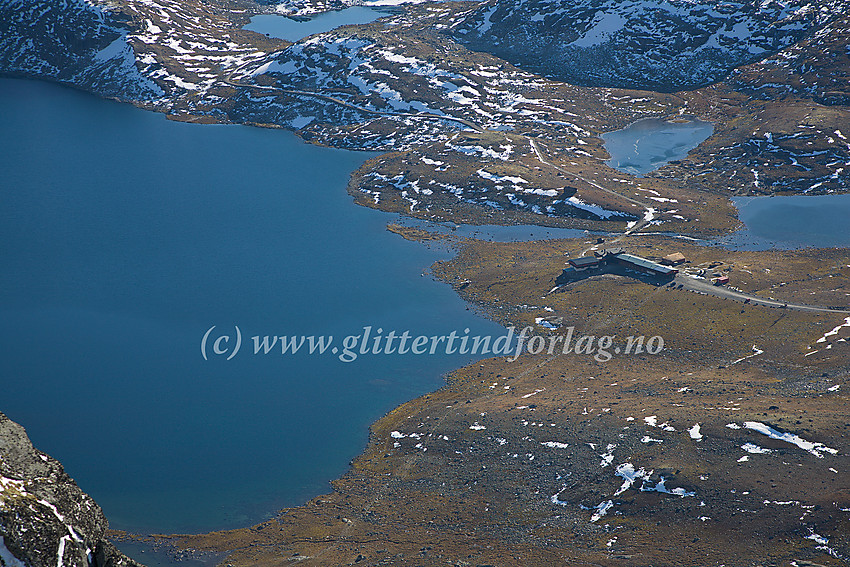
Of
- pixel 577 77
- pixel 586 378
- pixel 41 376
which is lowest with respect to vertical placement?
pixel 41 376

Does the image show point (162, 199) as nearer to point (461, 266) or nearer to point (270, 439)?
point (461, 266)

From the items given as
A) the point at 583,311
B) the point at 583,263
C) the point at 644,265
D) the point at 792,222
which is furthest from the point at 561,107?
the point at 583,311

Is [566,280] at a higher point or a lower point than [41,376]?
higher

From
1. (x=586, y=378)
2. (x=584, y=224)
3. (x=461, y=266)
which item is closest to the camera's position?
(x=586, y=378)

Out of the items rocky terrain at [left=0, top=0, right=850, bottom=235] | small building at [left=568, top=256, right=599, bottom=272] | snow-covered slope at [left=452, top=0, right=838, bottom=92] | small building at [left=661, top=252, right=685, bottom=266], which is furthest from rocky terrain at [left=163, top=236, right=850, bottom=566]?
snow-covered slope at [left=452, top=0, right=838, bottom=92]

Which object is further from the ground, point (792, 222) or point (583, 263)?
point (792, 222)

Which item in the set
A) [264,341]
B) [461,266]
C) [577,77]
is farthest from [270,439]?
[577,77]

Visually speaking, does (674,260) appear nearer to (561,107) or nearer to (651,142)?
(651,142)
